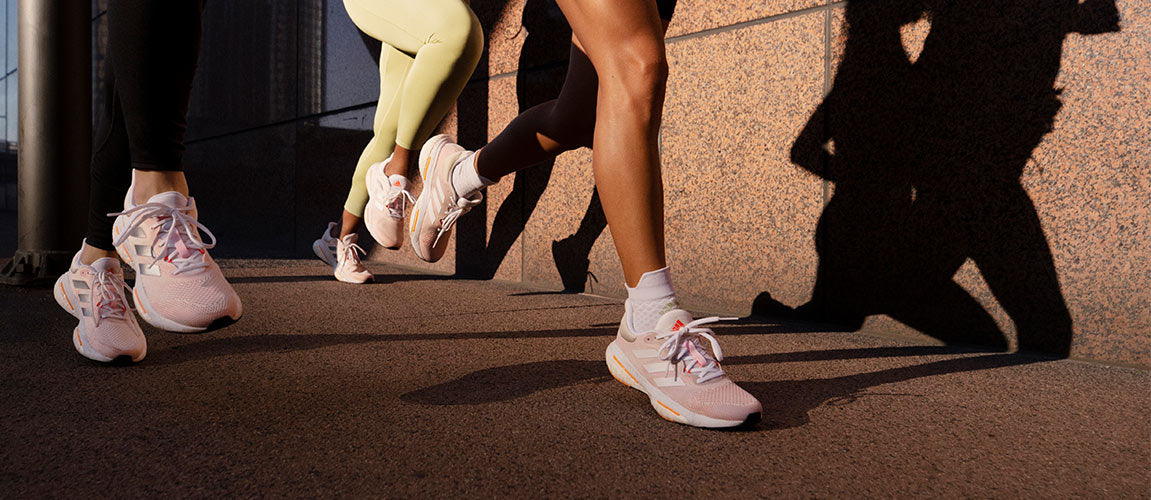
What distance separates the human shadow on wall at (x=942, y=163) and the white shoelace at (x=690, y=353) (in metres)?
1.28

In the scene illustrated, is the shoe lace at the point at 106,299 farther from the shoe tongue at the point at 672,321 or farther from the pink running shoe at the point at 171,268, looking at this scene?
the shoe tongue at the point at 672,321

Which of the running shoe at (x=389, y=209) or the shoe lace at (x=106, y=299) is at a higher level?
the running shoe at (x=389, y=209)

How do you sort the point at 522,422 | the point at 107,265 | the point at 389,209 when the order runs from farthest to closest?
1. the point at 389,209
2. the point at 107,265
3. the point at 522,422

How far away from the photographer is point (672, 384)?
4.88 feet

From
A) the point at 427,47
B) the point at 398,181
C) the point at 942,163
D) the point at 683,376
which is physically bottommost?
the point at 683,376

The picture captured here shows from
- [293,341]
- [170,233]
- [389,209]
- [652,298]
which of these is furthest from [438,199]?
[652,298]

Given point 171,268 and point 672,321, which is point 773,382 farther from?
point 171,268

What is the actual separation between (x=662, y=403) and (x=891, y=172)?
1499 mm

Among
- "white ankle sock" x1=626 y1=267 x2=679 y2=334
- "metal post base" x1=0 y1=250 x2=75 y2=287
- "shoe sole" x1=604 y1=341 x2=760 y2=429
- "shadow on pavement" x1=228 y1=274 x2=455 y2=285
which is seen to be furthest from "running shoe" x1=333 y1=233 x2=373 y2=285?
"white ankle sock" x1=626 y1=267 x2=679 y2=334

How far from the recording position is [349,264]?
3826 mm

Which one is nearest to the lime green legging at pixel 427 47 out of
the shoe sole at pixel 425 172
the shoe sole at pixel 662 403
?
the shoe sole at pixel 425 172

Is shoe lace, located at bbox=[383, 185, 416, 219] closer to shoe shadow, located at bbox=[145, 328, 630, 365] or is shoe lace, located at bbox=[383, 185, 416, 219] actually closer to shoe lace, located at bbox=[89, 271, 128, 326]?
shoe shadow, located at bbox=[145, 328, 630, 365]

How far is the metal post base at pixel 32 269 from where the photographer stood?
130 inches

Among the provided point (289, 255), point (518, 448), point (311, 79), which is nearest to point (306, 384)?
point (518, 448)
